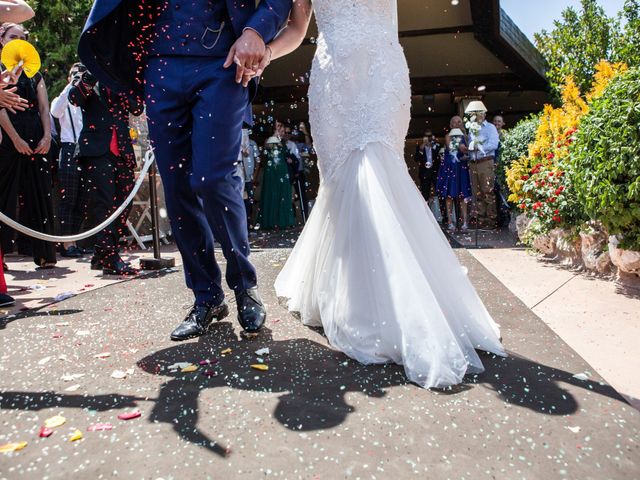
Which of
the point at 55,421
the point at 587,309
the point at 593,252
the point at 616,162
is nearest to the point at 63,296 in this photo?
the point at 55,421

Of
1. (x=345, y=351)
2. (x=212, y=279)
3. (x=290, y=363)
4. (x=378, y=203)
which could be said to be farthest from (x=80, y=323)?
(x=378, y=203)

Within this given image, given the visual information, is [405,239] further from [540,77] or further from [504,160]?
[540,77]

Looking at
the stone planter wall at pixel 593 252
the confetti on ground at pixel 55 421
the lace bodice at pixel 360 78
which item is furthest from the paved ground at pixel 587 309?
the confetti on ground at pixel 55 421

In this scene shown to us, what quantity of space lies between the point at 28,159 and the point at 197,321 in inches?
140

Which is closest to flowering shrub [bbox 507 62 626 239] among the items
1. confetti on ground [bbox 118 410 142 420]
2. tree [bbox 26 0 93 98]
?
confetti on ground [bbox 118 410 142 420]

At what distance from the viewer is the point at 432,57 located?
45.1 feet

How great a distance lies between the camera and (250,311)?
2588mm

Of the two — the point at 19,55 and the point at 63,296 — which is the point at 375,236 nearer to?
the point at 19,55

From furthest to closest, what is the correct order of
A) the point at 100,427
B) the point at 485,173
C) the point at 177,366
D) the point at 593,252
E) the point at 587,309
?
the point at 485,173, the point at 593,252, the point at 587,309, the point at 177,366, the point at 100,427

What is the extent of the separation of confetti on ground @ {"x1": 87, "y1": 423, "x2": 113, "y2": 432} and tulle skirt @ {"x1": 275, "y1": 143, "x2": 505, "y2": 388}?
0.99 metres

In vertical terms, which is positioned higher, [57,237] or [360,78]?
[360,78]

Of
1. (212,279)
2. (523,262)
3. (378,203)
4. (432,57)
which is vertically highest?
(432,57)

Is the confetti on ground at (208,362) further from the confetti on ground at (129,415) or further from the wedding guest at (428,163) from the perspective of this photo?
the wedding guest at (428,163)

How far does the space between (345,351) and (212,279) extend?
90 cm
